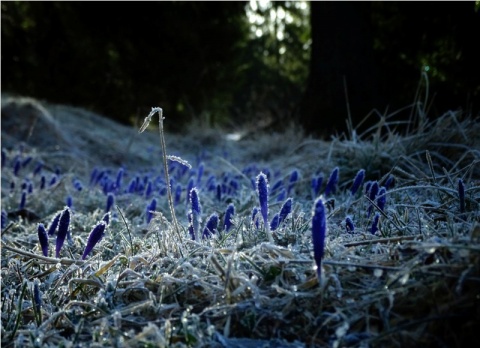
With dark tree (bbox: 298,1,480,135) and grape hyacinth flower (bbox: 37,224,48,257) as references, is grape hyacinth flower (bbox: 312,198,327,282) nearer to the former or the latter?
grape hyacinth flower (bbox: 37,224,48,257)

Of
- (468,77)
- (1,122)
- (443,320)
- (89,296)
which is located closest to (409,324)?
(443,320)

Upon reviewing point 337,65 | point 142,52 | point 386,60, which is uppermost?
point 142,52

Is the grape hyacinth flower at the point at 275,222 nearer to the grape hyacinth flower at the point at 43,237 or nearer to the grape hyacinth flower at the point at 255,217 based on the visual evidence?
the grape hyacinth flower at the point at 255,217

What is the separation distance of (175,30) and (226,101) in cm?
373

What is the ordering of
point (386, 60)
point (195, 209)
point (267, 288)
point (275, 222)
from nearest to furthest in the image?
point (267, 288) < point (195, 209) < point (275, 222) < point (386, 60)

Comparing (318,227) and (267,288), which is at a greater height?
(318,227)

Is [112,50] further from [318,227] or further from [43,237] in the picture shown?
[318,227]

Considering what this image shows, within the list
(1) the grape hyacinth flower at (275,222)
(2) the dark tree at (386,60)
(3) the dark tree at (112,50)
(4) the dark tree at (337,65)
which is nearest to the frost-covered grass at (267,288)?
(1) the grape hyacinth flower at (275,222)

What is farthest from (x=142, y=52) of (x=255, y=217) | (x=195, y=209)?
(x=195, y=209)

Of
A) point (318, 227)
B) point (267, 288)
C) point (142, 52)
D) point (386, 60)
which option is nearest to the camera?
point (318, 227)

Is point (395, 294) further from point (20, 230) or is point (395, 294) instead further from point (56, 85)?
point (56, 85)

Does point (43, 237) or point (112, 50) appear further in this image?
point (112, 50)

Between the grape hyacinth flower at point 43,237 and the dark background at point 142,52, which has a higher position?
the dark background at point 142,52

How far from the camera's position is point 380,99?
8.30 metres
